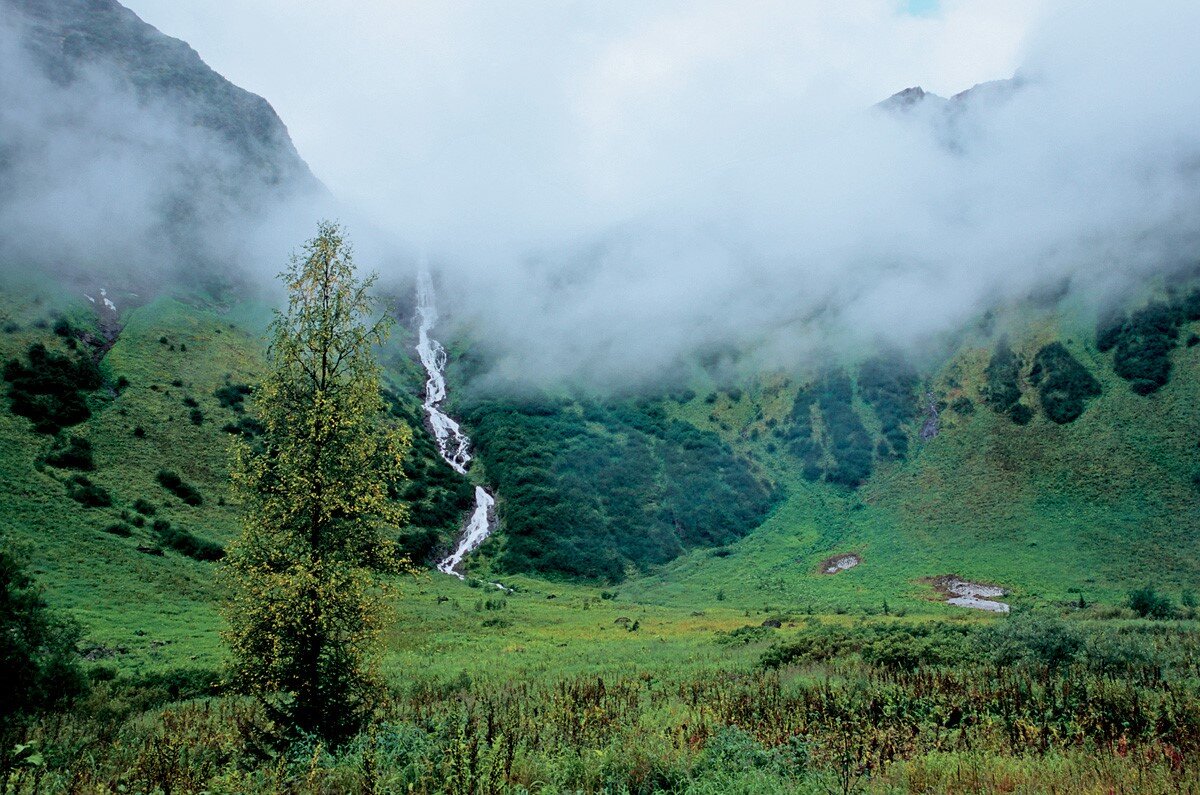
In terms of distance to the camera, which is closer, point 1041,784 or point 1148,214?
point 1041,784

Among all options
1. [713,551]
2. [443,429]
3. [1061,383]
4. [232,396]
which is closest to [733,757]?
[713,551]

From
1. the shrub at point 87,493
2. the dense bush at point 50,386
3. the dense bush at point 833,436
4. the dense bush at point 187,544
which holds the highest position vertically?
the dense bush at point 833,436

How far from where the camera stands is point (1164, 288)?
86438mm

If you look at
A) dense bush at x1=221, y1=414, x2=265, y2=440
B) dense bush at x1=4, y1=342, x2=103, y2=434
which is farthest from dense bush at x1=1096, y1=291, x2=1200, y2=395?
dense bush at x1=4, y1=342, x2=103, y2=434

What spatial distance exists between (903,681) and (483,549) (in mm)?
66401

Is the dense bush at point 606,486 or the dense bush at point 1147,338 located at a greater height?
the dense bush at point 1147,338

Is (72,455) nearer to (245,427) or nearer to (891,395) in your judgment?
(245,427)

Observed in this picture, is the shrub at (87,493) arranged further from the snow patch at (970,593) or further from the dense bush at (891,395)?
the dense bush at (891,395)

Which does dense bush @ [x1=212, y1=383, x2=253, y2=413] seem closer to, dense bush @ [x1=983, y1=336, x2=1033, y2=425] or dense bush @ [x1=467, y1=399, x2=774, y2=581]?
dense bush @ [x1=467, y1=399, x2=774, y2=581]

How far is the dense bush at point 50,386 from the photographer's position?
55638mm

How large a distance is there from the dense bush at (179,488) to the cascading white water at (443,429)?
25.3m

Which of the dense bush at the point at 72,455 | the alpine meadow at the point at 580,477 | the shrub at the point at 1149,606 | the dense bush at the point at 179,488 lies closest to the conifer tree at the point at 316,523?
the alpine meadow at the point at 580,477

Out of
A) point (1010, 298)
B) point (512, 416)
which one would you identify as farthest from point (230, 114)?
point (1010, 298)

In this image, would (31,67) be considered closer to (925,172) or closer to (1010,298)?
(1010,298)
